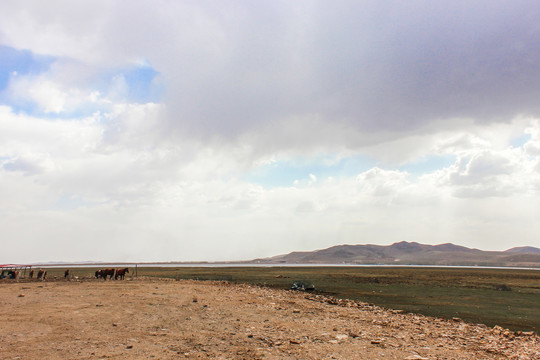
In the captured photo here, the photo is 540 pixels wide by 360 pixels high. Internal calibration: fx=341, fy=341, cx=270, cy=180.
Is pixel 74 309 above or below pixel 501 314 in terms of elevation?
above

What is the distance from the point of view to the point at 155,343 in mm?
12109

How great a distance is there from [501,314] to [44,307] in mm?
27679

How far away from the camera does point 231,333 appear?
45.5 ft

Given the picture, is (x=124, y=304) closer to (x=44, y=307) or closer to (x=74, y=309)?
(x=74, y=309)

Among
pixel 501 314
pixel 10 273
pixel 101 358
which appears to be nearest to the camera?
pixel 101 358

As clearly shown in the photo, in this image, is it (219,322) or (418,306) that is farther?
(418,306)

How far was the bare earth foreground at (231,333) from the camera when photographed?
36.7ft

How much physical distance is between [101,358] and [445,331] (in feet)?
46.3

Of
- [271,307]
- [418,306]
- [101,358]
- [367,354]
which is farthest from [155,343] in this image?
[418,306]

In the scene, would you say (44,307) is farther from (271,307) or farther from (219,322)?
(271,307)

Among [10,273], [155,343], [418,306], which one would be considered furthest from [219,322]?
[10,273]

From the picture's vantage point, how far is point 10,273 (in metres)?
44.1

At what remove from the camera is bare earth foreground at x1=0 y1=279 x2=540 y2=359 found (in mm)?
11195

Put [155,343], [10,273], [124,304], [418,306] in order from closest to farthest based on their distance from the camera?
[155,343]
[124,304]
[418,306]
[10,273]
